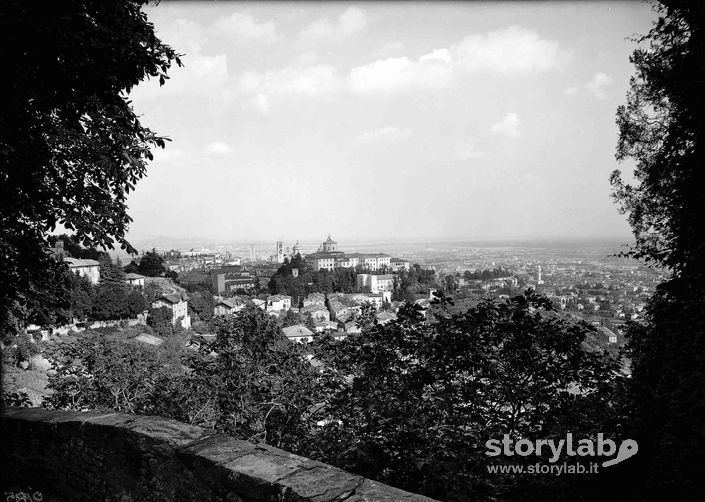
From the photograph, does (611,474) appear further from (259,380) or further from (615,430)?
(259,380)

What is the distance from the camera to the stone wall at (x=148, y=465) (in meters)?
1.71

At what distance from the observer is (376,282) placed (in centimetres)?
8131

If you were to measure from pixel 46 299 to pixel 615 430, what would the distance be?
17.0 feet

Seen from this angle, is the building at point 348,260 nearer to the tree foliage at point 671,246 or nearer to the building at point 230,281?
the building at point 230,281

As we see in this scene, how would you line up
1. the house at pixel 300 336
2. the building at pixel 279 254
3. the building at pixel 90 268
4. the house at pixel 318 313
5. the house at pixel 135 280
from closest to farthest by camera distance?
1. the house at pixel 300 336
2. the building at pixel 90 268
3. the house at pixel 135 280
4. the house at pixel 318 313
5. the building at pixel 279 254

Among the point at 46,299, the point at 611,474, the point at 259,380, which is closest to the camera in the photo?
the point at 611,474

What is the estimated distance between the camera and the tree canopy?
136 inches

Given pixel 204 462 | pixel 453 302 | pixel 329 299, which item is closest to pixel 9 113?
pixel 204 462

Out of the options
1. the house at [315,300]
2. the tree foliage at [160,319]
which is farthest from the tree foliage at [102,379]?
the house at [315,300]

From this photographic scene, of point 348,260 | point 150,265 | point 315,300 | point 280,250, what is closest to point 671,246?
point 315,300

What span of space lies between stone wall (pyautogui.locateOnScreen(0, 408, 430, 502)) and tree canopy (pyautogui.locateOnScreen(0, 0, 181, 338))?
1.91 m

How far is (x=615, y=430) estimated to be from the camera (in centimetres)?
273

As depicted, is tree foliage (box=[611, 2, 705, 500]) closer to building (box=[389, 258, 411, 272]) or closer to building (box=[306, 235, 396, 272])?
building (box=[389, 258, 411, 272])

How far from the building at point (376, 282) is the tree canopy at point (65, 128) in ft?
248
